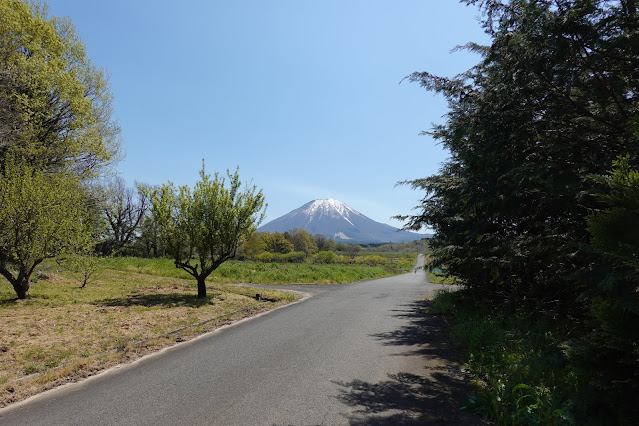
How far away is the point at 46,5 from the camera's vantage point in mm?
15406

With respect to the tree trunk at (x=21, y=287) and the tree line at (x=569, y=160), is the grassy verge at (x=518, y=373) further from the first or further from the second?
the tree trunk at (x=21, y=287)

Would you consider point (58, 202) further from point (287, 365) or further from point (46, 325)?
point (287, 365)

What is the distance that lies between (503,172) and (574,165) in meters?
1.09

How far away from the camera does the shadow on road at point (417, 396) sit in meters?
4.36

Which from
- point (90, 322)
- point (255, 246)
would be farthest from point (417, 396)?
point (255, 246)

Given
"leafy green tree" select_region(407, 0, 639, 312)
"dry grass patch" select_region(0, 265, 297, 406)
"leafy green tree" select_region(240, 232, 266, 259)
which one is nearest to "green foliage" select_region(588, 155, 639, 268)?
"leafy green tree" select_region(407, 0, 639, 312)

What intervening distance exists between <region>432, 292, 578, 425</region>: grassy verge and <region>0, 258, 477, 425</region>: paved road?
16.4 inches

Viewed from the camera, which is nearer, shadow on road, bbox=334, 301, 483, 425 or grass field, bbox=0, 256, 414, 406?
shadow on road, bbox=334, 301, 483, 425

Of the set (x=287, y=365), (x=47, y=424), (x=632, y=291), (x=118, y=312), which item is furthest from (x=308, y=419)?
(x=118, y=312)

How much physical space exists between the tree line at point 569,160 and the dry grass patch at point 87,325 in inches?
284

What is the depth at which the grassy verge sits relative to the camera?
3949 millimetres

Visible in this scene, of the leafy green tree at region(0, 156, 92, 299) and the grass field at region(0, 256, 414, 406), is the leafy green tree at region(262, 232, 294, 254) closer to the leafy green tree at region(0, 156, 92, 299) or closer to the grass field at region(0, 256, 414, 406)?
the grass field at region(0, 256, 414, 406)

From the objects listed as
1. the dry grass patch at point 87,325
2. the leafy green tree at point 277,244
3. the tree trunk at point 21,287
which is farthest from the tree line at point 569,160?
the leafy green tree at point 277,244

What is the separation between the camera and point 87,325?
8.85 m
